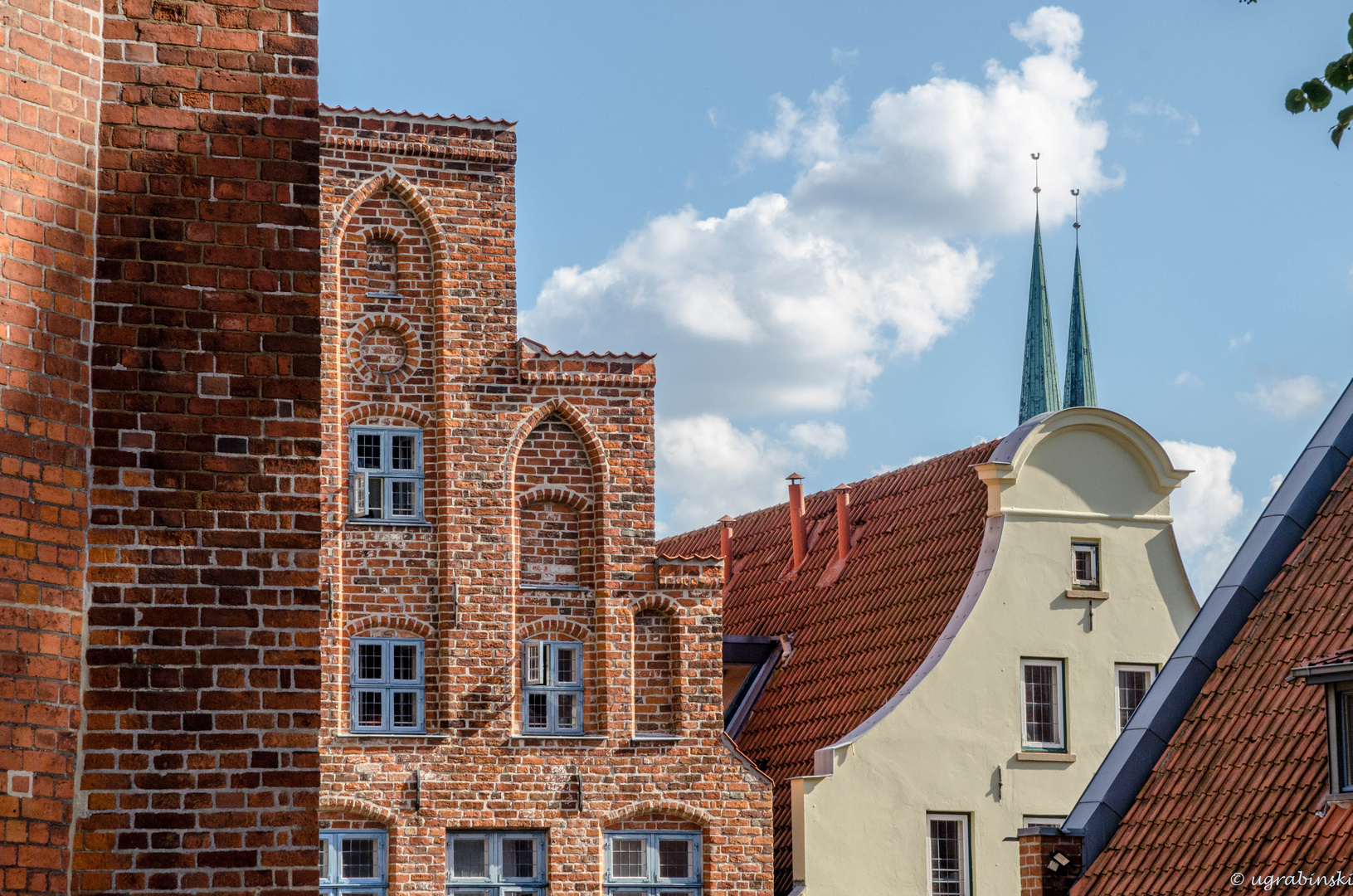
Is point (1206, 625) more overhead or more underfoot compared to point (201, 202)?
more underfoot

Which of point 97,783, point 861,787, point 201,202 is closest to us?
point 97,783

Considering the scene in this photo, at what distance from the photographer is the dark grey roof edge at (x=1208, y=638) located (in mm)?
13766

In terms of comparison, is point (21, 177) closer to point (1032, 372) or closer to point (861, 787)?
point (861, 787)

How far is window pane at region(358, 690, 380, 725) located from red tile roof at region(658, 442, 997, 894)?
18.4 feet

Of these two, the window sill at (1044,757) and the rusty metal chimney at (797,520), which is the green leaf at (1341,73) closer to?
the window sill at (1044,757)

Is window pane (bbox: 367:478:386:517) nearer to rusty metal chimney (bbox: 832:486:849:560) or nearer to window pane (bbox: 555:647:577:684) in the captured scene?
window pane (bbox: 555:647:577:684)

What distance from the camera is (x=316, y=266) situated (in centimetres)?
723

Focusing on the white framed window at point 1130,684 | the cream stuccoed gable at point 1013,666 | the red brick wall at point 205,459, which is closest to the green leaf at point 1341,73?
the red brick wall at point 205,459

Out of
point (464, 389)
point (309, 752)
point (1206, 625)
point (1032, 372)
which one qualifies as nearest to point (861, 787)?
point (464, 389)

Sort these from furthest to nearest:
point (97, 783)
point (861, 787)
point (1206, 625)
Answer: point (861, 787)
point (1206, 625)
point (97, 783)

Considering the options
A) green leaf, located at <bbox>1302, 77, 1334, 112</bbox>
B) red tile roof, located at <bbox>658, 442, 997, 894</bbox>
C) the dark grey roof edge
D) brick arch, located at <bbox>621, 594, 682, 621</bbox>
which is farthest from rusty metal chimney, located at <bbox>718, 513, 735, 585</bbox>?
green leaf, located at <bbox>1302, 77, 1334, 112</bbox>

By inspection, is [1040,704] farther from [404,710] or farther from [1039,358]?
[1039,358]

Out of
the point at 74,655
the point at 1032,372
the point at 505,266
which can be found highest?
the point at 1032,372

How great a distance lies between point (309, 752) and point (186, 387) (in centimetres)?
150
